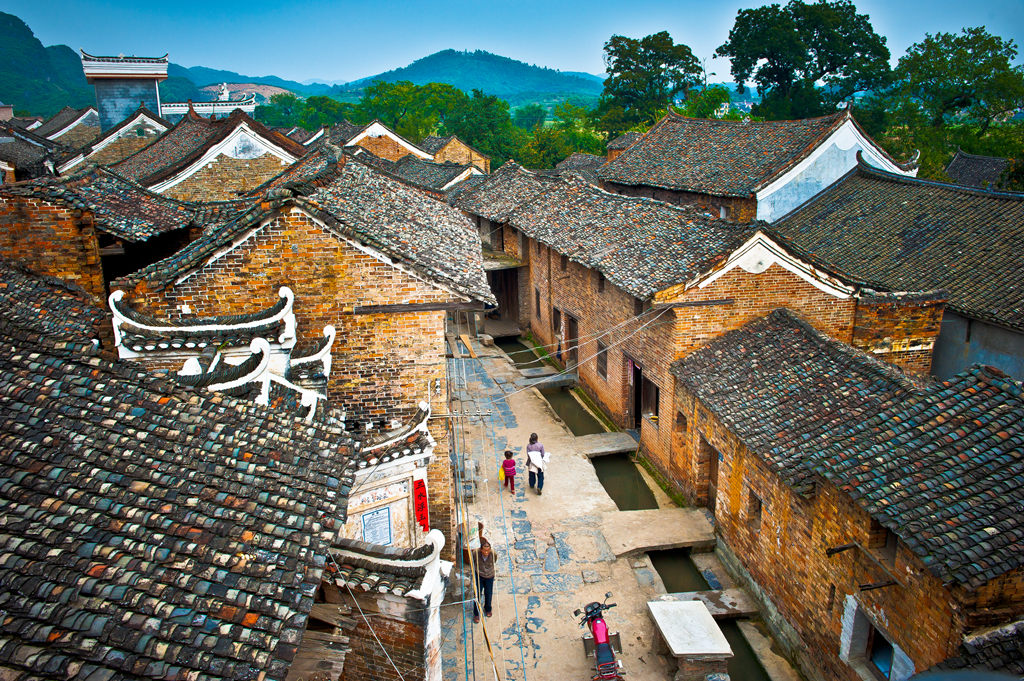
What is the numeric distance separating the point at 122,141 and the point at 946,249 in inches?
1389

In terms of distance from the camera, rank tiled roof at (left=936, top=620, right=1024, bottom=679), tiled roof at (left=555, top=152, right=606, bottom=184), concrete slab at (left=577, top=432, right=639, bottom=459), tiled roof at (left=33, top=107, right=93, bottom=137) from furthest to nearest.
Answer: tiled roof at (left=555, top=152, right=606, bottom=184), tiled roof at (left=33, top=107, right=93, bottom=137), concrete slab at (left=577, top=432, right=639, bottom=459), tiled roof at (left=936, top=620, right=1024, bottom=679)

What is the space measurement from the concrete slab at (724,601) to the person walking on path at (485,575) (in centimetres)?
287

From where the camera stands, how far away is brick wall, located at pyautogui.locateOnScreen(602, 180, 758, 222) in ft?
84.3

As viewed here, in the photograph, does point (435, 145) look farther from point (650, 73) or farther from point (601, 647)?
point (601, 647)

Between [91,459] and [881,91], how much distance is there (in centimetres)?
6383

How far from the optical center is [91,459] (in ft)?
20.0

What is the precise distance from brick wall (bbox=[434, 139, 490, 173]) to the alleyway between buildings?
39.7 m

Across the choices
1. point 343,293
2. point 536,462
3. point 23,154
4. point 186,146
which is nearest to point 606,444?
point 536,462

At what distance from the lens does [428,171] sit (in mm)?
40531

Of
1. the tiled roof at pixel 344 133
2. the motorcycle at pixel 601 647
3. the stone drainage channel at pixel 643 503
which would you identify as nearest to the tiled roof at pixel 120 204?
the motorcycle at pixel 601 647

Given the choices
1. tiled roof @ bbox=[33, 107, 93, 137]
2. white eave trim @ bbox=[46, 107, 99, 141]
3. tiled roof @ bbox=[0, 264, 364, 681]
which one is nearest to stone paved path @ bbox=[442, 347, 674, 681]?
tiled roof @ bbox=[0, 264, 364, 681]

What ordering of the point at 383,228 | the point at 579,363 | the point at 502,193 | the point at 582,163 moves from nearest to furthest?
the point at 383,228 < the point at 579,363 < the point at 502,193 < the point at 582,163

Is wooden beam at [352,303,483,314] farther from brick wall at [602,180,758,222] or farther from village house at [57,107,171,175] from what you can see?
village house at [57,107,171,175]

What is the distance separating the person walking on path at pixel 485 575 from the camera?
11516 millimetres
